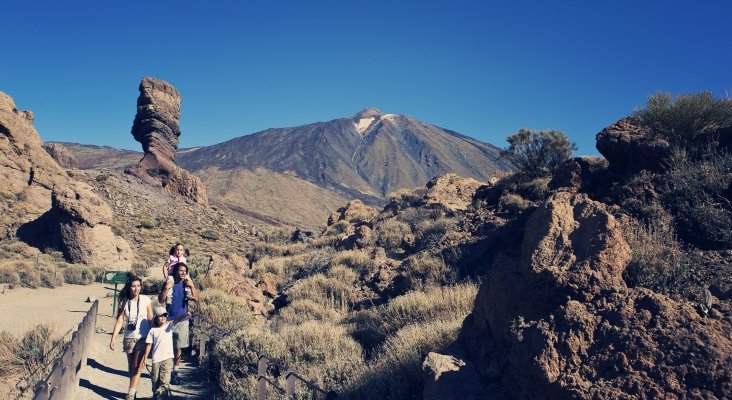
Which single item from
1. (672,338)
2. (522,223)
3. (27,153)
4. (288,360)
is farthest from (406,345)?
(27,153)

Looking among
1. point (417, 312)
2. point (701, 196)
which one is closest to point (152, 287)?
point (417, 312)

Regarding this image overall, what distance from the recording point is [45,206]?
912 inches

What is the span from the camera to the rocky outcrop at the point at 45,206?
18.8 m

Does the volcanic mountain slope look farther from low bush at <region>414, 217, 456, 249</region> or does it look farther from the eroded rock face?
the eroded rock face

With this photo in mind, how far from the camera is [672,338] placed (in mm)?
2436

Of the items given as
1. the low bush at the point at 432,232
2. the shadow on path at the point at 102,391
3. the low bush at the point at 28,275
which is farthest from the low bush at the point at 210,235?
the shadow on path at the point at 102,391

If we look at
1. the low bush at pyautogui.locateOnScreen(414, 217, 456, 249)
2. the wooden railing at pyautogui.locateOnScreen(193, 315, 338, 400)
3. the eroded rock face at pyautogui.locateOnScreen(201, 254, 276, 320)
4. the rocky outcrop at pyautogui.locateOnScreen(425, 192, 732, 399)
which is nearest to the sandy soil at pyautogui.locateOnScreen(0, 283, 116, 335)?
the eroded rock face at pyautogui.locateOnScreen(201, 254, 276, 320)

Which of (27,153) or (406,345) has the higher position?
(27,153)

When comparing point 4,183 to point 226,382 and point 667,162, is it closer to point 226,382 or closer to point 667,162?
point 226,382

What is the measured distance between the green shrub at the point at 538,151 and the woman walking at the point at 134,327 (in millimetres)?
10529

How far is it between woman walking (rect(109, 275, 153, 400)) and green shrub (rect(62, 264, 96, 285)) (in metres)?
12.8

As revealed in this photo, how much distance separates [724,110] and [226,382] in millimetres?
8160

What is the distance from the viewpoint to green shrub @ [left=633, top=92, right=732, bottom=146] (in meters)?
7.29

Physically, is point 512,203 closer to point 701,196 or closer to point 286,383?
point 701,196
